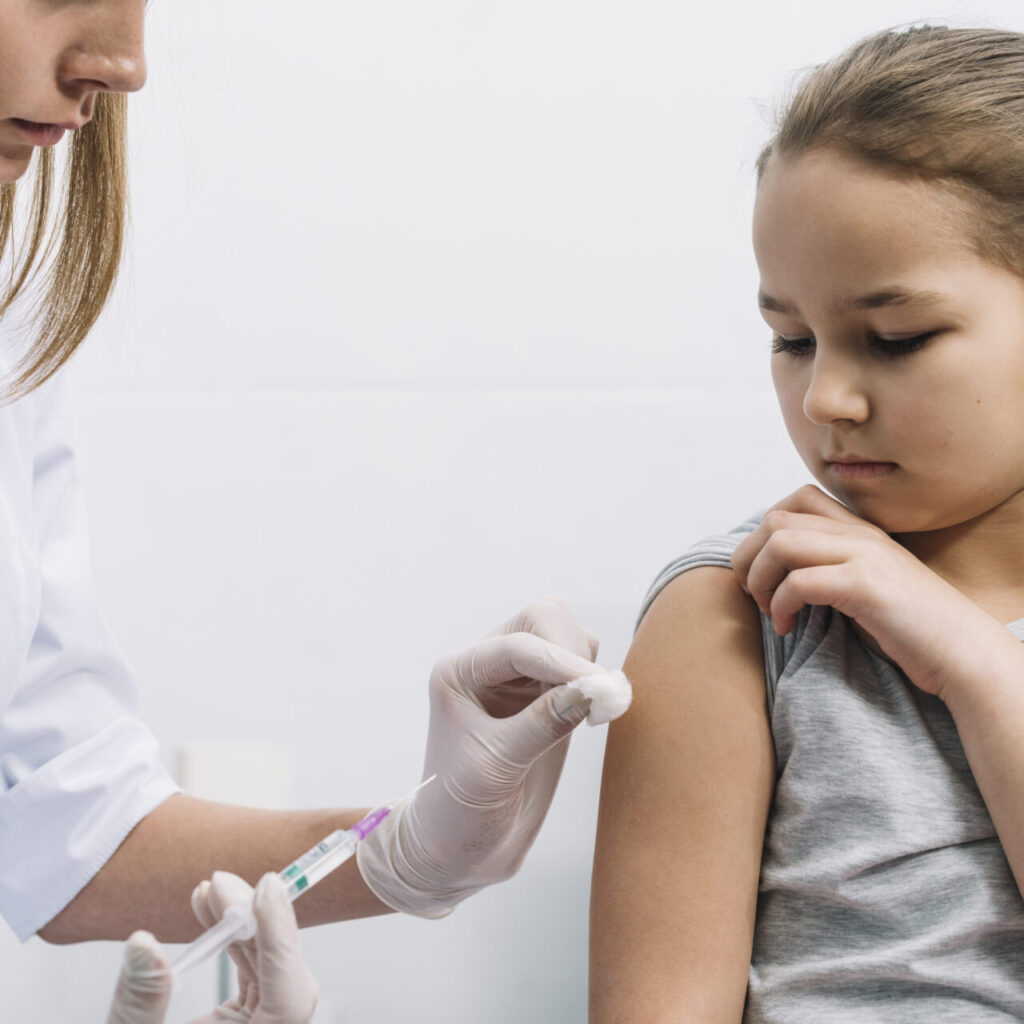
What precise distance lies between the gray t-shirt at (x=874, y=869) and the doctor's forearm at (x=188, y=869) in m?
0.42

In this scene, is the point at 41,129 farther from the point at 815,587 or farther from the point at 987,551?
the point at 987,551

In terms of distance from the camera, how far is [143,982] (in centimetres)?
68

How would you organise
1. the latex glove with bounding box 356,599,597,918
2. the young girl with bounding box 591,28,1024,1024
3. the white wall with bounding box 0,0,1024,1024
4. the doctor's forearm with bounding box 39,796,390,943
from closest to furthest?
the young girl with bounding box 591,28,1024,1024 < the latex glove with bounding box 356,599,597,918 < the doctor's forearm with bounding box 39,796,390,943 < the white wall with bounding box 0,0,1024,1024

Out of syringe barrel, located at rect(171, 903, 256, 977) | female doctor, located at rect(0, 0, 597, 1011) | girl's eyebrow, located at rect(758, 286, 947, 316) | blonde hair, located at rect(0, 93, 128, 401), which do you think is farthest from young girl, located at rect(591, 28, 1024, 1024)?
blonde hair, located at rect(0, 93, 128, 401)

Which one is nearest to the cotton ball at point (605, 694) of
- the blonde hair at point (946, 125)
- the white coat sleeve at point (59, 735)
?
the blonde hair at point (946, 125)

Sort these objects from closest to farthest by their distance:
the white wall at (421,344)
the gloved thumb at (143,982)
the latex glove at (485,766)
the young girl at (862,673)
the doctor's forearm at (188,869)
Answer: the gloved thumb at (143,982) < the young girl at (862,673) < the latex glove at (485,766) < the doctor's forearm at (188,869) < the white wall at (421,344)

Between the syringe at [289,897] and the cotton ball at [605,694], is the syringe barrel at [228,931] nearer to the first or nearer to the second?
the syringe at [289,897]

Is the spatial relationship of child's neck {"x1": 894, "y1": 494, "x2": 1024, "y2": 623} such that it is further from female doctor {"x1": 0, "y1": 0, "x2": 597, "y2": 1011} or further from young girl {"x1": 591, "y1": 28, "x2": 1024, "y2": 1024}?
female doctor {"x1": 0, "y1": 0, "x2": 597, "y2": 1011}

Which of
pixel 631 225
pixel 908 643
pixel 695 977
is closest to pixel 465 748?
pixel 695 977

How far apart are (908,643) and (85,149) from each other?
34.3 inches

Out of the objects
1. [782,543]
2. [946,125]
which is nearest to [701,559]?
[782,543]

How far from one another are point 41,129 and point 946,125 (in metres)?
0.69

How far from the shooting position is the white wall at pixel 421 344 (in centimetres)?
160

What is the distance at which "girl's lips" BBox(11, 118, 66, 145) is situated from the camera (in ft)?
2.89
